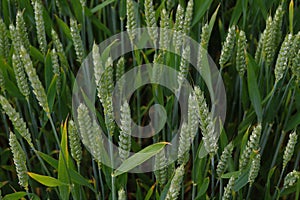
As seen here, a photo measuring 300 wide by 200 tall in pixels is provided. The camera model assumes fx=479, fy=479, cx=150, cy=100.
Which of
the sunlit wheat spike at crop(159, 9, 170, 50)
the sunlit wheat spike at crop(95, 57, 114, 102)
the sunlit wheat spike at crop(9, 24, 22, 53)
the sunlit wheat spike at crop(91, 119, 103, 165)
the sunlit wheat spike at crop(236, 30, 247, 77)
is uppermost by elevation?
the sunlit wheat spike at crop(9, 24, 22, 53)

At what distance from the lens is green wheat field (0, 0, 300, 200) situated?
703 mm

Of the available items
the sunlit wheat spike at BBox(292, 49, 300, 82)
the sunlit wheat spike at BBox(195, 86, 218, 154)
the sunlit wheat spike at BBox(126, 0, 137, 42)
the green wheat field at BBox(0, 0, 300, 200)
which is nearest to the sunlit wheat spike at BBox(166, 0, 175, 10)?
the green wheat field at BBox(0, 0, 300, 200)

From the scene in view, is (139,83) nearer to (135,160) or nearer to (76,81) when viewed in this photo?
(76,81)

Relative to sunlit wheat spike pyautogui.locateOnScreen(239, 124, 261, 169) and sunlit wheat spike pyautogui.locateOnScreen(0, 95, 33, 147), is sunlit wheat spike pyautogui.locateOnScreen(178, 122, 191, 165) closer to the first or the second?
sunlit wheat spike pyautogui.locateOnScreen(239, 124, 261, 169)

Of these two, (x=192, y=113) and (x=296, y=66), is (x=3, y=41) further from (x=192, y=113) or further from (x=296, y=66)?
(x=296, y=66)

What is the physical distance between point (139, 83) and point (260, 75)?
244mm

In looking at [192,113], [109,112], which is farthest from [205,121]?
[109,112]

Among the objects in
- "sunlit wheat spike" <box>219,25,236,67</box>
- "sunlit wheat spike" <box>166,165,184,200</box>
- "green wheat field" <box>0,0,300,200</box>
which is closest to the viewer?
"sunlit wheat spike" <box>166,165,184,200</box>

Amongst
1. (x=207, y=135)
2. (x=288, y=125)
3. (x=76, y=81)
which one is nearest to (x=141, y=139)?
(x=76, y=81)

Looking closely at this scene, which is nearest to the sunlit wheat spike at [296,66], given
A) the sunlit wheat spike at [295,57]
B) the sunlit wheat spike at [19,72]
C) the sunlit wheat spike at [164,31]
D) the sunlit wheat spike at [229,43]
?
the sunlit wheat spike at [295,57]

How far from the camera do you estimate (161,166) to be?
770mm

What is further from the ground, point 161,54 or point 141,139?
point 161,54

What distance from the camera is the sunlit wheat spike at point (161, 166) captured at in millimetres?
761

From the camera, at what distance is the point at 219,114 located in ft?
3.28
